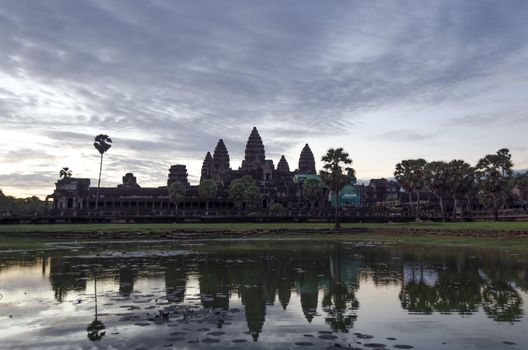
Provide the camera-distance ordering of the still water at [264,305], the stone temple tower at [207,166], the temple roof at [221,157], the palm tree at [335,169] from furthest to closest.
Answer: the stone temple tower at [207,166] → the temple roof at [221,157] → the palm tree at [335,169] → the still water at [264,305]

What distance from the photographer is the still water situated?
1241 centimetres

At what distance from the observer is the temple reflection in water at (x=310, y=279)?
54.4ft

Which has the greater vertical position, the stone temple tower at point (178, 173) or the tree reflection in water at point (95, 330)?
the stone temple tower at point (178, 173)

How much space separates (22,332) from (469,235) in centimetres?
4717

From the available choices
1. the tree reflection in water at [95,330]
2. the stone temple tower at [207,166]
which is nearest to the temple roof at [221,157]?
the stone temple tower at [207,166]

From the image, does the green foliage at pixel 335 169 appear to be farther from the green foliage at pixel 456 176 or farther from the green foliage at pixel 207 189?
the green foliage at pixel 207 189

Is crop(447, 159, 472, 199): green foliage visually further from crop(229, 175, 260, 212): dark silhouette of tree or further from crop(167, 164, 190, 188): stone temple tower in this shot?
crop(167, 164, 190, 188): stone temple tower

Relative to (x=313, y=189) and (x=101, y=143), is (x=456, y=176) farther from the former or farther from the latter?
(x=101, y=143)

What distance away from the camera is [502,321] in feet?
46.8

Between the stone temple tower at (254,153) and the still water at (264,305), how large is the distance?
489ft

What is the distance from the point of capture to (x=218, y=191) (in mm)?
157750

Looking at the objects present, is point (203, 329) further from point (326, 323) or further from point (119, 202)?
point (119, 202)

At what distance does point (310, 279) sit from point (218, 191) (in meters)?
135

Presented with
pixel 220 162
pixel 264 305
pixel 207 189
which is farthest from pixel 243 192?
pixel 264 305
